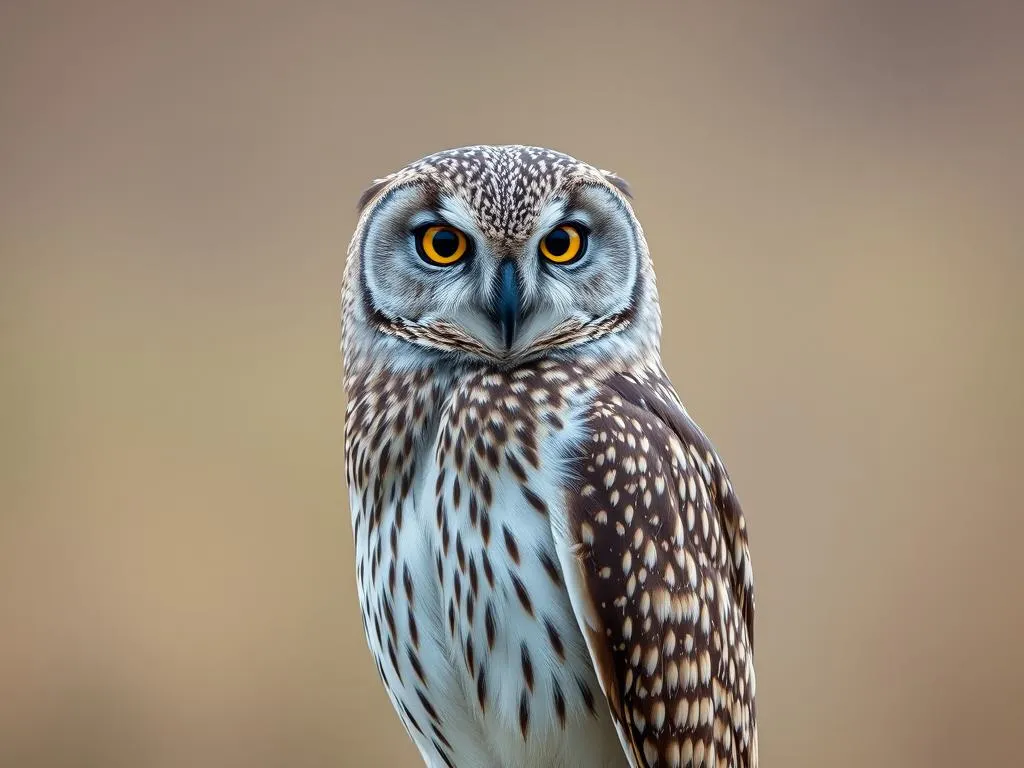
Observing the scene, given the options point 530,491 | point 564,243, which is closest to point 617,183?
point 564,243

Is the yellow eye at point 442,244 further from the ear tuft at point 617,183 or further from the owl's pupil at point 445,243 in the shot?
the ear tuft at point 617,183

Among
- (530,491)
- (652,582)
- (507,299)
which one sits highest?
Answer: (507,299)

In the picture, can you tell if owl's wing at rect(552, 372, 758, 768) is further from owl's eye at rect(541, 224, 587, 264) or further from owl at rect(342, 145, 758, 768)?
owl's eye at rect(541, 224, 587, 264)

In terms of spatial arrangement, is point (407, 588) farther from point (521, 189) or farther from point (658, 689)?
point (521, 189)

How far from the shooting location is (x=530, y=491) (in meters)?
1.23

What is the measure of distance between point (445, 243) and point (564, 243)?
15cm

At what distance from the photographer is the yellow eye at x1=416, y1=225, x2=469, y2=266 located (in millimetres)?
1264

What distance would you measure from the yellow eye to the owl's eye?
100mm

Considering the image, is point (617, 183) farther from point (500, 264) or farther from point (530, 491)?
point (530, 491)

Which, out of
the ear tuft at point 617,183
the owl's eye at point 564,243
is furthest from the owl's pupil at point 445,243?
the ear tuft at point 617,183

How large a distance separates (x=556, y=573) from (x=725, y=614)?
270 millimetres

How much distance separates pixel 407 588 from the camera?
127 centimetres

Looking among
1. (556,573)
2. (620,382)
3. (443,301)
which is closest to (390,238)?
(443,301)

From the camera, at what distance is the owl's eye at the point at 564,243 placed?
126 cm
